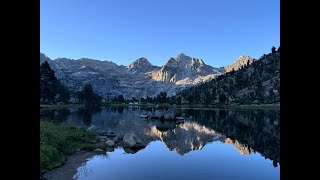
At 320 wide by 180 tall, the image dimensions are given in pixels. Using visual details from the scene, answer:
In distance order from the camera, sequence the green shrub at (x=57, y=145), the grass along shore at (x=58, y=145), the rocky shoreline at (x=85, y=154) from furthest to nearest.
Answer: the green shrub at (x=57, y=145) → the grass along shore at (x=58, y=145) → the rocky shoreline at (x=85, y=154)

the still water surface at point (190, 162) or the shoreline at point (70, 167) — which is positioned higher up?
the shoreline at point (70, 167)

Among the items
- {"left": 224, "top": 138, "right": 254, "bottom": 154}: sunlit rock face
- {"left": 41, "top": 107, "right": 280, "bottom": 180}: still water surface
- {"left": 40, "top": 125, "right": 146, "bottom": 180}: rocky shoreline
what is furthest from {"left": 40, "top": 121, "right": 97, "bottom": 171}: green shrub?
{"left": 224, "top": 138, "right": 254, "bottom": 154}: sunlit rock face

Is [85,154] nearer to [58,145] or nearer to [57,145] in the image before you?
[58,145]

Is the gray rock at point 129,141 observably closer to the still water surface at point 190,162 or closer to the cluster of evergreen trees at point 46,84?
the still water surface at point 190,162

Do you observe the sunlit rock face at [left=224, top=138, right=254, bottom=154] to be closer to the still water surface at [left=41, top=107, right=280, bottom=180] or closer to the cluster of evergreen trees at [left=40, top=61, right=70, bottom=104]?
the still water surface at [left=41, top=107, right=280, bottom=180]

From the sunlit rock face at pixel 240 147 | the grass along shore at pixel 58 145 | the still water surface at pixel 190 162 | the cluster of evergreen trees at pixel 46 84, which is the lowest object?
the sunlit rock face at pixel 240 147

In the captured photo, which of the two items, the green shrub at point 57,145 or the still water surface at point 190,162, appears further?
the green shrub at point 57,145

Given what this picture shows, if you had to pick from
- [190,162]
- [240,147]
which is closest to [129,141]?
[190,162]

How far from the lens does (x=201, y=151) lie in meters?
47.4

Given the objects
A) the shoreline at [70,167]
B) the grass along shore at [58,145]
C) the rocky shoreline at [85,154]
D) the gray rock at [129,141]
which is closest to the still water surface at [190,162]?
the shoreline at [70,167]
